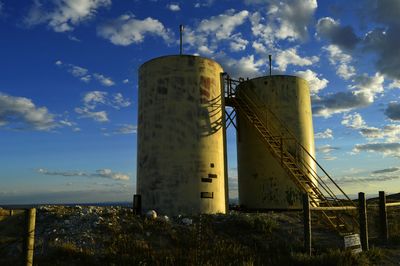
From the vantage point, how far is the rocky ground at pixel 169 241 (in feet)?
37.4

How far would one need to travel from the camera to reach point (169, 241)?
1362 centimetres

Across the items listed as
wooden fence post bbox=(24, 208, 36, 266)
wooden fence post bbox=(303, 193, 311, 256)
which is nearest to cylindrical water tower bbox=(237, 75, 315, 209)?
wooden fence post bbox=(303, 193, 311, 256)

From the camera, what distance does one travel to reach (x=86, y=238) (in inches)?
519

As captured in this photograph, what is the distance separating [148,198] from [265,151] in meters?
7.25

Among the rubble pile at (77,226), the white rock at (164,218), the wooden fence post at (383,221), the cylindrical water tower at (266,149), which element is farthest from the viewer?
the cylindrical water tower at (266,149)

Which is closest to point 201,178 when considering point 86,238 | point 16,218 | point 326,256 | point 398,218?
point 86,238

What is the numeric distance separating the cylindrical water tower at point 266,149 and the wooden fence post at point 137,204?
6983mm

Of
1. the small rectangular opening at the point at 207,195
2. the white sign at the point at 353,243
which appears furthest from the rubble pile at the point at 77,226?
the white sign at the point at 353,243

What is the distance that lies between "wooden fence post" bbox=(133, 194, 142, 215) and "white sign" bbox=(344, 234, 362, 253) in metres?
8.57

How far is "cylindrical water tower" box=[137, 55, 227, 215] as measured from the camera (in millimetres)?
17438

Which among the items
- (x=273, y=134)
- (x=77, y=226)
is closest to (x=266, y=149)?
(x=273, y=134)

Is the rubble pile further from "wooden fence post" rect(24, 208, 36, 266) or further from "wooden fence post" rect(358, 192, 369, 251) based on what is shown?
"wooden fence post" rect(358, 192, 369, 251)

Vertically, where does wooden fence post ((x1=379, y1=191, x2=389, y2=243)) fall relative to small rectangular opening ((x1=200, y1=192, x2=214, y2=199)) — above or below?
below

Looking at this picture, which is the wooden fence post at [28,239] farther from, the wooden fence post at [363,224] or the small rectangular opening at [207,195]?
the small rectangular opening at [207,195]
